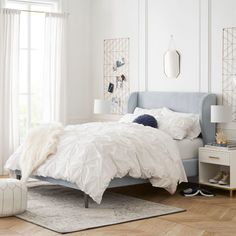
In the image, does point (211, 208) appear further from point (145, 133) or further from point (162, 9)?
point (162, 9)

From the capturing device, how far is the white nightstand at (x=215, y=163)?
6398 mm

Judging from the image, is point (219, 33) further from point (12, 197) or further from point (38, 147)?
point (12, 197)

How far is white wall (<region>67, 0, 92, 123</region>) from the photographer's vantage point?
8891 millimetres

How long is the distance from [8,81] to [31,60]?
592mm

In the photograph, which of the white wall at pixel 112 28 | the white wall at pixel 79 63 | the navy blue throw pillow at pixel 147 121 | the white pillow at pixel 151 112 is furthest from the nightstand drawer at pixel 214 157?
the white wall at pixel 79 63

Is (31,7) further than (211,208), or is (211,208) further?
(31,7)

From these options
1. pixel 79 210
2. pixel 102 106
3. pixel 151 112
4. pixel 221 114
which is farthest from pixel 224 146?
pixel 102 106

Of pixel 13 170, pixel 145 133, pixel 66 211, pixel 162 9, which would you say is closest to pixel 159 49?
pixel 162 9

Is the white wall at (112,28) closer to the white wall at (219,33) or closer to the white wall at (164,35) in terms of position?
the white wall at (164,35)

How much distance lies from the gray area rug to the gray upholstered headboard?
1384 mm

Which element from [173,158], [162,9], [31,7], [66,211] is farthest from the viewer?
[31,7]

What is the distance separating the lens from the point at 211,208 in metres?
5.79

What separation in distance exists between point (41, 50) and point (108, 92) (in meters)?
1.18

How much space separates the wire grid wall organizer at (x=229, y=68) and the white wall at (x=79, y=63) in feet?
9.09
